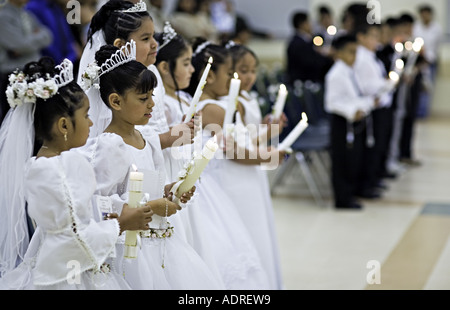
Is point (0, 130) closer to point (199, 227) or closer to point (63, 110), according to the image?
point (63, 110)

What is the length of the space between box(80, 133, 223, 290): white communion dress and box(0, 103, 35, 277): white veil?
244 millimetres

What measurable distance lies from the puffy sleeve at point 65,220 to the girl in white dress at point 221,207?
3.91 feet

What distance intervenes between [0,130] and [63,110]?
0.48m

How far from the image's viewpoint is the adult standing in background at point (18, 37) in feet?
20.2

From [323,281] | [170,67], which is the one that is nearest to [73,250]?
[170,67]

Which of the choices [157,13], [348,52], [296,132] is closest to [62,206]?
[296,132]

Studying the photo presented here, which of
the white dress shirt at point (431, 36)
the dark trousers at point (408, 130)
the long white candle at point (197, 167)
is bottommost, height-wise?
the dark trousers at point (408, 130)

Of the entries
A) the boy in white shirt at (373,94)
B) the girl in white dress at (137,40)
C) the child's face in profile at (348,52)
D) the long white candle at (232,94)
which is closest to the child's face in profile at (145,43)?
the girl in white dress at (137,40)

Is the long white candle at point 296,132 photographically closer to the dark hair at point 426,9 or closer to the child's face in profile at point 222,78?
the child's face in profile at point 222,78

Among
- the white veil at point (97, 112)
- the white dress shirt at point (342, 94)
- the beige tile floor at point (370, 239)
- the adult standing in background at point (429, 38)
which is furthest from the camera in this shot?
the adult standing in background at point (429, 38)

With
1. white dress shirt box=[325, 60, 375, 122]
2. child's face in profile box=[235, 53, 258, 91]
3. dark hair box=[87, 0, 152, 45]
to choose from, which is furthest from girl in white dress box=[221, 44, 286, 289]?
white dress shirt box=[325, 60, 375, 122]

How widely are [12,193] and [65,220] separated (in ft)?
1.45

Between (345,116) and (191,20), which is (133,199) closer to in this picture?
(345,116)

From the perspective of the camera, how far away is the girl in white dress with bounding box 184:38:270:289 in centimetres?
385
